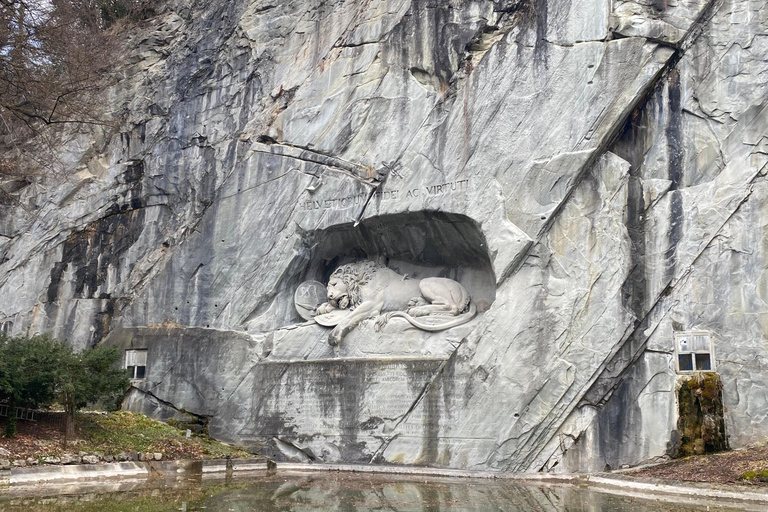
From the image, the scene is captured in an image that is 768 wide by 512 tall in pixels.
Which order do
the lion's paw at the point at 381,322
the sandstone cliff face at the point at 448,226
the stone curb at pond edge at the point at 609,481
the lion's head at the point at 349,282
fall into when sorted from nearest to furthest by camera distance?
1. the stone curb at pond edge at the point at 609,481
2. the sandstone cliff face at the point at 448,226
3. the lion's paw at the point at 381,322
4. the lion's head at the point at 349,282

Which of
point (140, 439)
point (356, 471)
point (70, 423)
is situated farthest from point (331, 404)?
point (70, 423)

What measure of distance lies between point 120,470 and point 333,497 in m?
4.19

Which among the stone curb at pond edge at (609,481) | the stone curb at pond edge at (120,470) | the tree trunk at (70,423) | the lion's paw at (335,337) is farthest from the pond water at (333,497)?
the lion's paw at (335,337)

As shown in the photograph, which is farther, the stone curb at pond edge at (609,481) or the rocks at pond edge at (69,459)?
the rocks at pond edge at (69,459)

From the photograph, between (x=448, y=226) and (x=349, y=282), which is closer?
(x=448, y=226)

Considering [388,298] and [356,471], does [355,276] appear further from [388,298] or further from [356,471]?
[356,471]

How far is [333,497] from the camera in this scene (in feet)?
33.1

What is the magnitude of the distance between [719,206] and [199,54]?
38.3 ft

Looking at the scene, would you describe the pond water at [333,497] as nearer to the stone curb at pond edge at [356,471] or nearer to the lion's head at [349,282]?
the stone curb at pond edge at [356,471]

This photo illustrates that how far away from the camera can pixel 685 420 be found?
12.1m

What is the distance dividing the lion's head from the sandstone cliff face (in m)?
0.44

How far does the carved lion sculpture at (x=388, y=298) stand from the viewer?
14.7m

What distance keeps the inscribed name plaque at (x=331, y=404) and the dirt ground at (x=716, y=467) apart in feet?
12.7

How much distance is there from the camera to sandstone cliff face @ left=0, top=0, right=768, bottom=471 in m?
12.8
